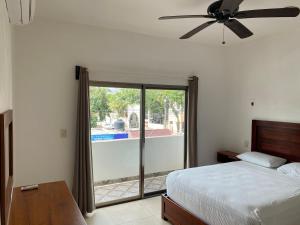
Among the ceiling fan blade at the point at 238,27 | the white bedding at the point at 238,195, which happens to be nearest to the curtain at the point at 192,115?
the white bedding at the point at 238,195

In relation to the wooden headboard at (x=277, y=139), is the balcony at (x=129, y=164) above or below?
below

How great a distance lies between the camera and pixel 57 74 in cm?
313

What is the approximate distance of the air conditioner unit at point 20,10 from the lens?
1.43 meters

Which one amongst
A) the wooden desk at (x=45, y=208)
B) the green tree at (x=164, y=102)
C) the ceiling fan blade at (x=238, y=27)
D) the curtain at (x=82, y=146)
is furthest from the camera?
the green tree at (x=164, y=102)

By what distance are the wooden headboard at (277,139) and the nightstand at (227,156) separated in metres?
0.34

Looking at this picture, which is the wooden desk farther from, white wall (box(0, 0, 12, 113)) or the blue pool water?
the blue pool water

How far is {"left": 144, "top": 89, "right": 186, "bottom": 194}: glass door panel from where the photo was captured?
3.88 meters

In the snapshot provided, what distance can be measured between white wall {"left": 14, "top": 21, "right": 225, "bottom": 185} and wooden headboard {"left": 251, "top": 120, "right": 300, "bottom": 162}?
71.1 inches

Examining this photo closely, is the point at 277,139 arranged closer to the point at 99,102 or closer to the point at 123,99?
the point at 123,99

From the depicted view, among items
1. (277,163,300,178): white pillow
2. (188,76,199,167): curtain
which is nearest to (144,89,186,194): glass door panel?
(188,76,199,167): curtain

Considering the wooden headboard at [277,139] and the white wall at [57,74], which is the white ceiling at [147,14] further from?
the wooden headboard at [277,139]

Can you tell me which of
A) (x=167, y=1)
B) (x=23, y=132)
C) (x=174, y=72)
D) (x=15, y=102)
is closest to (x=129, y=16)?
(x=167, y=1)

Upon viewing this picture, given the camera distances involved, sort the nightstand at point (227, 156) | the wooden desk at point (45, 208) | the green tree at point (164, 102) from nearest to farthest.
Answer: the wooden desk at point (45, 208), the green tree at point (164, 102), the nightstand at point (227, 156)

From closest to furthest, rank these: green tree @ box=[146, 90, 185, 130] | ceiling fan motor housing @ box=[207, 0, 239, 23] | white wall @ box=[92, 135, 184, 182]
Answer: ceiling fan motor housing @ box=[207, 0, 239, 23] < white wall @ box=[92, 135, 184, 182] < green tree @ box=[146, 90, 185, 130]
